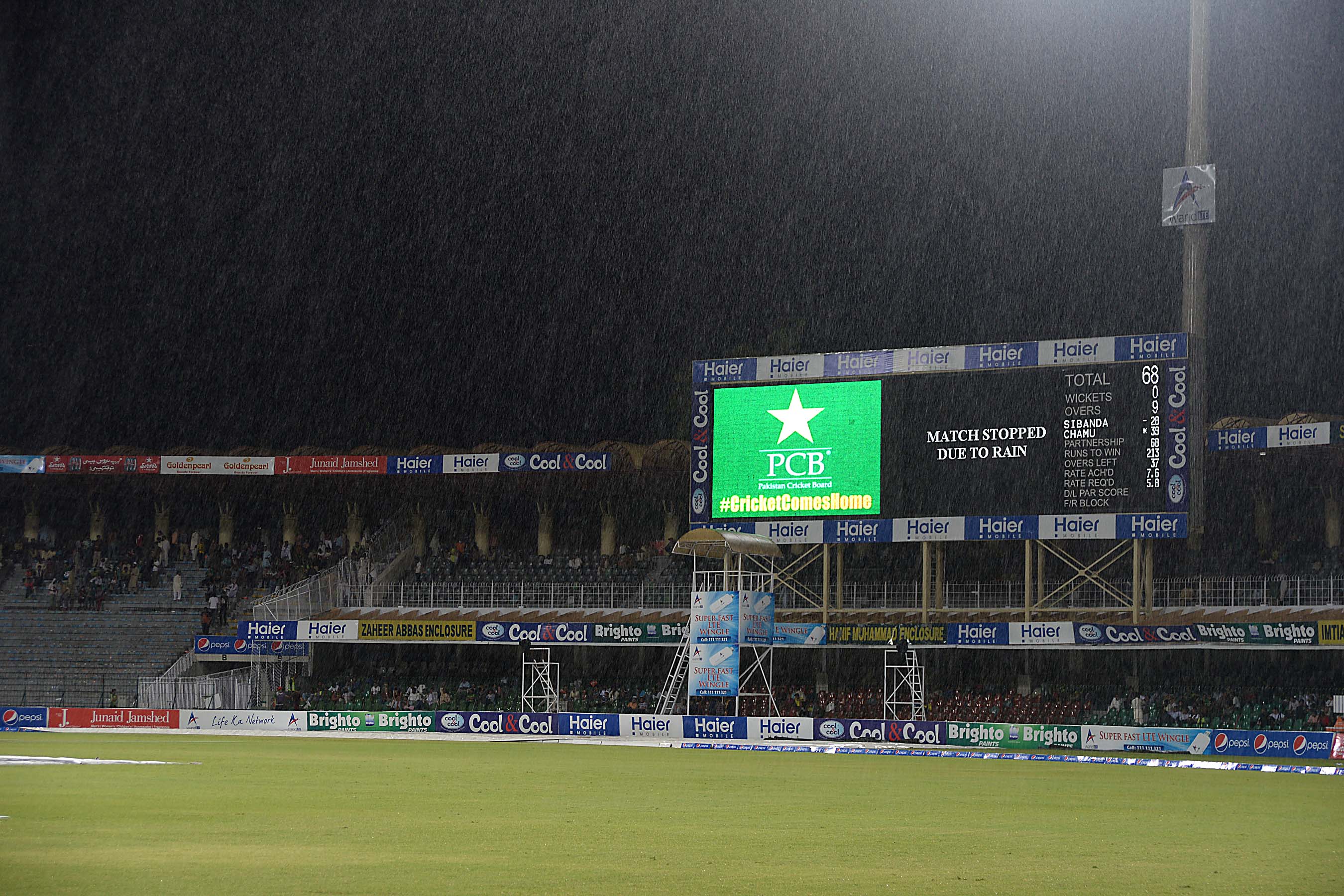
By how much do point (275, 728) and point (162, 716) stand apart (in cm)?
338

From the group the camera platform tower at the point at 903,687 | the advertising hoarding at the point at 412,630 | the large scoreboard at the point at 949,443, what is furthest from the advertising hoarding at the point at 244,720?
the camera platform tower at the point at 903,687

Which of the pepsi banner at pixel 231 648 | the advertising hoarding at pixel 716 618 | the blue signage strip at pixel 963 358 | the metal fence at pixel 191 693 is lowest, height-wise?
the metal fence at pixel 191 693

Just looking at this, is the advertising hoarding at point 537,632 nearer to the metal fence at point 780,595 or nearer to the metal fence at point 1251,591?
the metal fence at point 780,595

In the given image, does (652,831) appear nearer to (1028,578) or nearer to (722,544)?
(722,544)

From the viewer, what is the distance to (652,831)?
15766 millimetres

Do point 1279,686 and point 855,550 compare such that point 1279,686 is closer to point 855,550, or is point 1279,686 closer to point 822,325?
point 855,550

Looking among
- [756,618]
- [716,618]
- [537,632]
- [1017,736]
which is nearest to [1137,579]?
[1017,736]

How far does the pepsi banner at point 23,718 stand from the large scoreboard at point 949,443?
19940mm

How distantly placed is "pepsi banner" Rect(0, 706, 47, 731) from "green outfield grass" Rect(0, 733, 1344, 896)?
19060 mm

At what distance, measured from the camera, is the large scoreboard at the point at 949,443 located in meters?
39.8

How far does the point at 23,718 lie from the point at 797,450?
77.7 ft

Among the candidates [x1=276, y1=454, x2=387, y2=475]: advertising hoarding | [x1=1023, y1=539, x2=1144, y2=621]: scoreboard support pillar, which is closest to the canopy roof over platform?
[x1=1023, y1=539, x2=1144, y2=621]: scoreboard support pillar

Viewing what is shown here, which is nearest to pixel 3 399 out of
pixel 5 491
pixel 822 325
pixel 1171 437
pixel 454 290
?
pixel 5 491

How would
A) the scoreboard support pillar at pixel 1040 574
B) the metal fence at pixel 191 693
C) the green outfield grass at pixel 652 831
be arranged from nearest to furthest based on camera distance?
the green outfield grass at pixel 652 831 → the scoreboard support pillar at pixel 1040 574 → the metal fence at pixel 191 693
